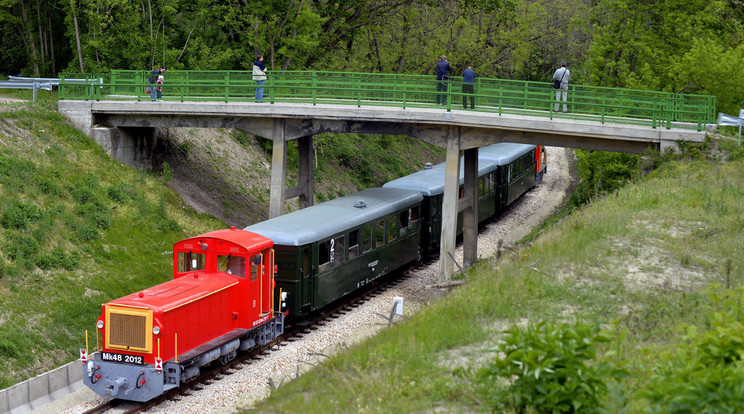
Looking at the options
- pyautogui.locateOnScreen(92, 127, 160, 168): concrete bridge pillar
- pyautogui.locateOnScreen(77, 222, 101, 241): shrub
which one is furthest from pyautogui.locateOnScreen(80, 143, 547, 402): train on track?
pyautogui.locateOnScreen(92, 127, 160, 168): concrete bridge pillar

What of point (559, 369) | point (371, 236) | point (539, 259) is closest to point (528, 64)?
point (371, 236)

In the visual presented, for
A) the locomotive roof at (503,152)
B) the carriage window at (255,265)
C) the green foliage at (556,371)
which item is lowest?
the carriage window at (255,265)

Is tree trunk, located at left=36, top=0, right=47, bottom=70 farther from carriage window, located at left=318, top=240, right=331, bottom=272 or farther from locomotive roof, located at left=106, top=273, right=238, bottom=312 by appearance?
locomotive roof, located at left=106, top=273, right=238, bottom=312

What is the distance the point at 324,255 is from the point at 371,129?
25.0ft

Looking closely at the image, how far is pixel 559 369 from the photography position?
8781 mm

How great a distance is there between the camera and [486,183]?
33.2 meters

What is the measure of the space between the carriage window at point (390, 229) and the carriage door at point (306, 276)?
15.7 feet

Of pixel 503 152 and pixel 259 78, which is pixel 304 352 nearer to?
pixel 259 78

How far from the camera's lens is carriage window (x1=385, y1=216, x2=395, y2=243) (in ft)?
79.0

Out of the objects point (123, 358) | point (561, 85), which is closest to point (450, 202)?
point (561, 85)

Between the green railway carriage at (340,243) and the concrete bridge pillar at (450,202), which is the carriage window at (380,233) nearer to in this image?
the green railway carriage at (340,243)

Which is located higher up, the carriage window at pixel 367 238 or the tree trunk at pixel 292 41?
the tree trunk at pixel 292 41

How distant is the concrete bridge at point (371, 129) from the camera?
955 inches

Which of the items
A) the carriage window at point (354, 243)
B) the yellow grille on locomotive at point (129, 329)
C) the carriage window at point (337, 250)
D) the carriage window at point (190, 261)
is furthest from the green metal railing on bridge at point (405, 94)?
the yellow grille on locomotive at point (129, 329)
